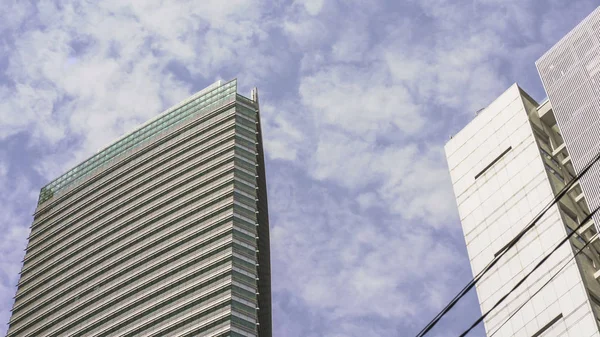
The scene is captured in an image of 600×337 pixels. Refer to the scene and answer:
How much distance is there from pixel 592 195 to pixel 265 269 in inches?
3661

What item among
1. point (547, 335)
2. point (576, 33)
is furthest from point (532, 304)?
point (576, 33)

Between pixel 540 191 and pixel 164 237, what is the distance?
→ 92492mm

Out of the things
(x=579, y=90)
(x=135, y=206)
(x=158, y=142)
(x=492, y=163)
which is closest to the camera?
(x=579, y=90)

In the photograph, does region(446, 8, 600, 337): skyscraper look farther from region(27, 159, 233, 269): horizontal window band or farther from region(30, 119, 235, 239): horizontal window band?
region(30, 119, 235, 239): horizontal window band

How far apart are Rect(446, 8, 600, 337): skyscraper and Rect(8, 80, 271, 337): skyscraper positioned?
60579 mm

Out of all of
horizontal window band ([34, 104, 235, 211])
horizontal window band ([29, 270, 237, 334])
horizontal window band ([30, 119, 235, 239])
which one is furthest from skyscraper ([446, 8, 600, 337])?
horizontal window band ([34, 104, 235, 211])

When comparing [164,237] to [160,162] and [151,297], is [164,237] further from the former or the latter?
[160,162]

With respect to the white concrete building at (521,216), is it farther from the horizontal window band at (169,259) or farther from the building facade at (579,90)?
the horizontal window band at (169,259)

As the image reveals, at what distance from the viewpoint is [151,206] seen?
17350 cm

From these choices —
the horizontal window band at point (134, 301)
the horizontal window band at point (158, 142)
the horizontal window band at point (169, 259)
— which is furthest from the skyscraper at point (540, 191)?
the horizontal window band at point (158, 142)

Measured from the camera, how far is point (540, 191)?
279 feet

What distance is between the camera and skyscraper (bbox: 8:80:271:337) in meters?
151

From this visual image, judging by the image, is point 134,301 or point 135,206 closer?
point 134,301

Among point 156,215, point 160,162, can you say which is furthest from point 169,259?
point 160,162
